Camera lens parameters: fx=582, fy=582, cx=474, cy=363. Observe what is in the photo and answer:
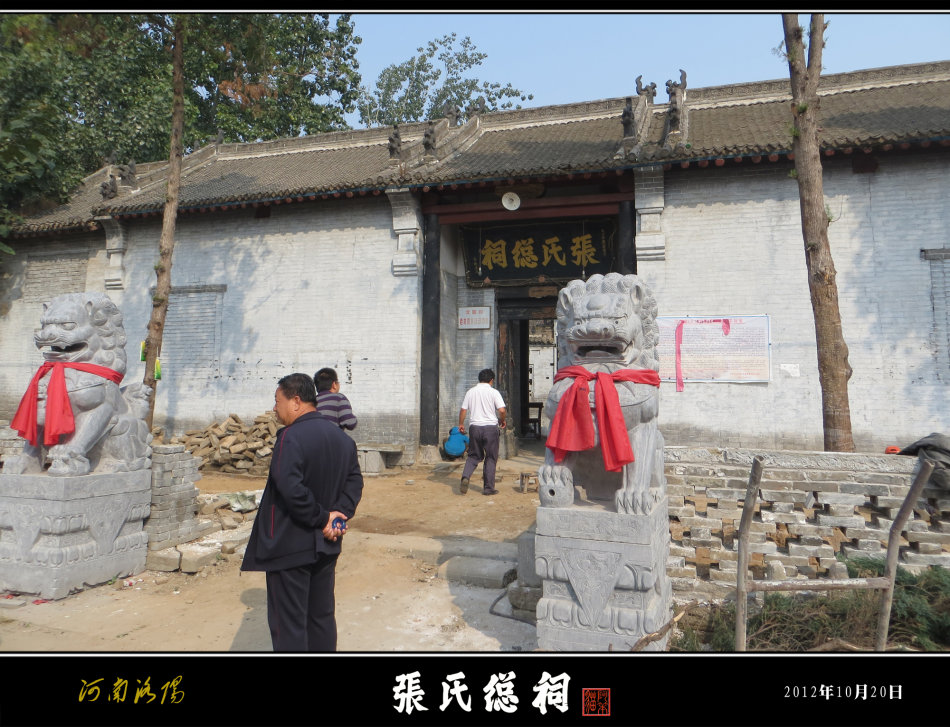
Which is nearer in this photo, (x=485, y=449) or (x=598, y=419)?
(x=598, y=419)

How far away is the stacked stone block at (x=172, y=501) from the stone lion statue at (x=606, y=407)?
3.76 meters

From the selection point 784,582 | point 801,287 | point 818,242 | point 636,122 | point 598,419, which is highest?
point 636,122

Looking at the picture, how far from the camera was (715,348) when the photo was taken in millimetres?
9016

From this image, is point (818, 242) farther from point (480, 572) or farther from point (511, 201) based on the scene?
point (511, 201)

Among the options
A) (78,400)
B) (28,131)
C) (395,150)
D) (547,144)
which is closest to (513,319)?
(547,144)

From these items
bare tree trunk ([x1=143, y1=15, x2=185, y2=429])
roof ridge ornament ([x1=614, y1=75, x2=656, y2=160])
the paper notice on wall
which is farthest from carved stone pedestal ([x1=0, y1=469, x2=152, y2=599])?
roof ridge ornament ([x1=614, y1=75, x2=656, y2=160])

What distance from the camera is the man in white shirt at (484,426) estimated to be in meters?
7.82

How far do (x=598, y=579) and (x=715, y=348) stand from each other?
675cm

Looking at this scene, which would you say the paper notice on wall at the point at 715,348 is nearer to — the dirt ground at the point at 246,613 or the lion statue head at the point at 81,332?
the dirt ground at the point at 246,613

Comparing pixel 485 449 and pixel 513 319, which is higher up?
pixel 513 319

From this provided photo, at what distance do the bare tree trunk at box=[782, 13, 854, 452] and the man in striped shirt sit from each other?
455 centimetres

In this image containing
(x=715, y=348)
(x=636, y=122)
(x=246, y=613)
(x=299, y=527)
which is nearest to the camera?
(x=299, y=527)

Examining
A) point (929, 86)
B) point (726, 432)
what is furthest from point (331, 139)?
point (929, 86)

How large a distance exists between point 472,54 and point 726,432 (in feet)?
89.4
